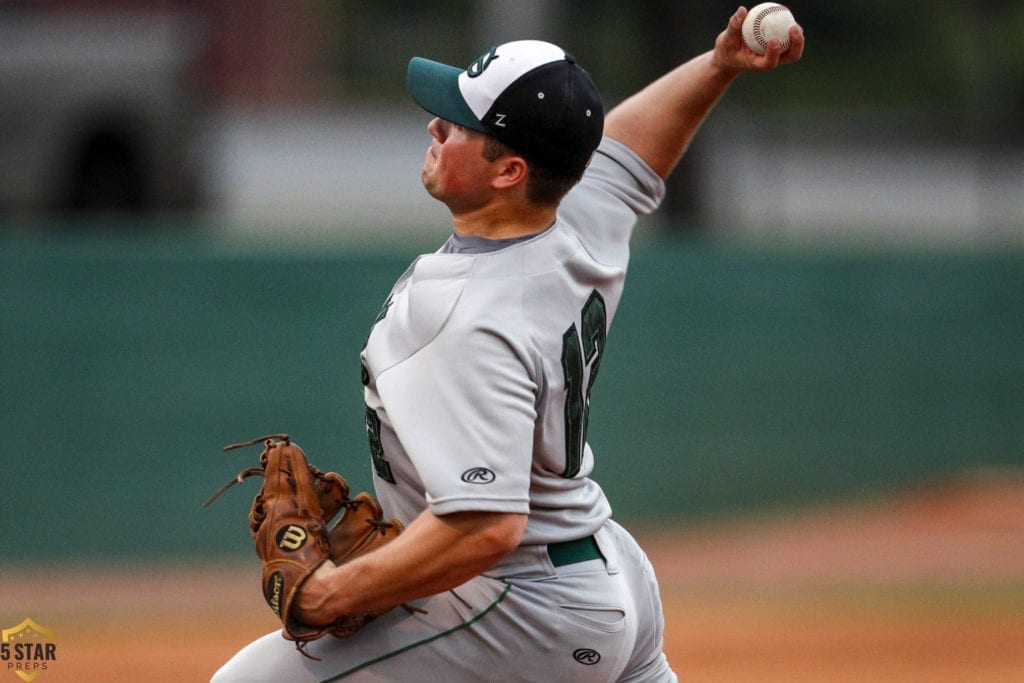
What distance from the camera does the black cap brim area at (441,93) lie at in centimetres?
284

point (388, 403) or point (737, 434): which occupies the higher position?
point (737, 434)

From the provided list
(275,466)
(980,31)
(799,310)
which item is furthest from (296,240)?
(980,31)

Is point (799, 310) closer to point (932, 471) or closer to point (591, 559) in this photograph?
point (932, 471)

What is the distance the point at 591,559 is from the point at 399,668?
44 cm

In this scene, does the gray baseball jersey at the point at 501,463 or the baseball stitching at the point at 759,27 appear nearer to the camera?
Result: the gray baseball jersey at the point at 501,463

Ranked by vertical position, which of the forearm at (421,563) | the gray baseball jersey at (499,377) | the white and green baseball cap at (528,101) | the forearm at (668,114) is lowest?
the forearm at (421,563)

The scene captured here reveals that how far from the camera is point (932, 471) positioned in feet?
34.5

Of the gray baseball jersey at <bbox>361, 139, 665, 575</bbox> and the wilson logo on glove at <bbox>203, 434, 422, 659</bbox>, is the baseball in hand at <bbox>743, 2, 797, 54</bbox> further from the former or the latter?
the wilson logo on glove at <bbox>203, 434, 422, 659</bbox>

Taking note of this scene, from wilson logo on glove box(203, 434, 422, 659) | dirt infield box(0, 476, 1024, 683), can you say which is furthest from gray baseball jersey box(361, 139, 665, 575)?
dirt infield box(0, 476, 1024, 683)

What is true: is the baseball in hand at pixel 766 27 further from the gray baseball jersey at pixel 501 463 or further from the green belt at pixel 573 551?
the green belt at pixel 573 551

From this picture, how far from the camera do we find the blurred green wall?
8984mm

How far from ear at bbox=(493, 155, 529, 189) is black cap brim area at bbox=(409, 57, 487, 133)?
3.1 inches

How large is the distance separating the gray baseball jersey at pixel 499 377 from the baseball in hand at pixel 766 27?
54 cm

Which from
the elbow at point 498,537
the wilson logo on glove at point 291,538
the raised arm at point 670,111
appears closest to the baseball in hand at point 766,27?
the raised arm at point 670,111
